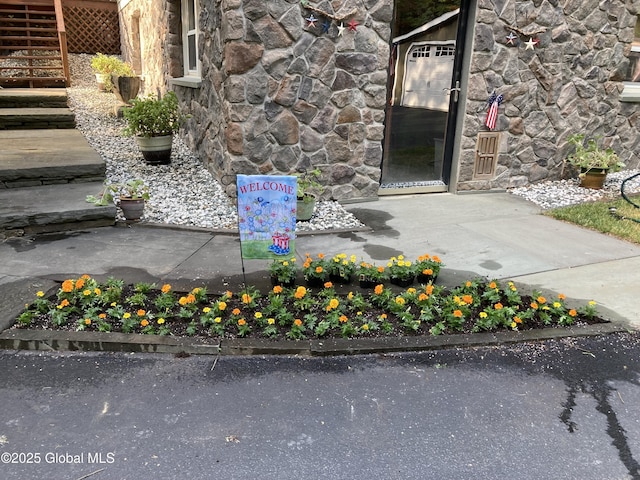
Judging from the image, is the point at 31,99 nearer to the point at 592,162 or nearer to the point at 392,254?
the point at 392,254

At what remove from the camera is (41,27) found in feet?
39.7

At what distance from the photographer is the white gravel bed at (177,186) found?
17.1 feet

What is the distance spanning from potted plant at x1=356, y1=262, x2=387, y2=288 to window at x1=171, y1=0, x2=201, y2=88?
4580 millimetres

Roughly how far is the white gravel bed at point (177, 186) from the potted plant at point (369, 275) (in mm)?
1351

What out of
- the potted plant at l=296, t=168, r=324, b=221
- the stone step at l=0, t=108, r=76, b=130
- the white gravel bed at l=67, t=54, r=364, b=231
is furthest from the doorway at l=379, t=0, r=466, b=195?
the stone step at l=0, t=108, r=76, b=130

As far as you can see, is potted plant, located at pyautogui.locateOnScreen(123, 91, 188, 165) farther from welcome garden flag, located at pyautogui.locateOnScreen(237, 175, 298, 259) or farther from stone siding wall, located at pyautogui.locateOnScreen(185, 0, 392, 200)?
welcome garden flag, located at pyautogui.locateOnScreen(237, 175, 298, 259)

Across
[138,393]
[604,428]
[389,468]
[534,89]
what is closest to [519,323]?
[604,428]

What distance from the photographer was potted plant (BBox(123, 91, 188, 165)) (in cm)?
657

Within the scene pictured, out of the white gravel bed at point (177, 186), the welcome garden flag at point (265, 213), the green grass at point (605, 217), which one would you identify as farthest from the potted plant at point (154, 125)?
the green grass at point (605, 217)

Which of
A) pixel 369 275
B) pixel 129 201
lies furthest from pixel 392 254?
pixel 129 201

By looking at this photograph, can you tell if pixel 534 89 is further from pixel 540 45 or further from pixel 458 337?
pixel 458 337

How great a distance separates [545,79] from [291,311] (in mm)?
5000

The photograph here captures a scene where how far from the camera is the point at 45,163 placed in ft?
18.2

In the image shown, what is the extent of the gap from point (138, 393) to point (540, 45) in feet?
19.9
